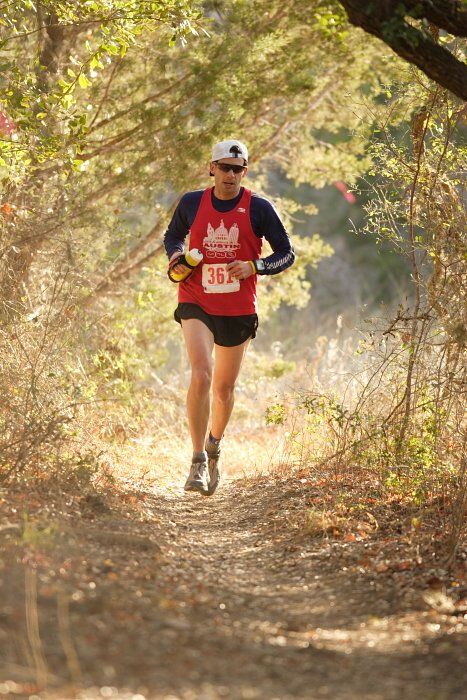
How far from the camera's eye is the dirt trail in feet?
10.2

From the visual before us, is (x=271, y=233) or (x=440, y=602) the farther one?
(x=271, y=233)

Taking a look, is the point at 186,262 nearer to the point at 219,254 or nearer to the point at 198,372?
the point at 219,254

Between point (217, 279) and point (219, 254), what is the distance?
158 millimetres

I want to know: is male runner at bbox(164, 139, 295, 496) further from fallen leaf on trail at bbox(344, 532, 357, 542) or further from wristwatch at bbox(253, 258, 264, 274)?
fallen leaf on trail at bbox(344, 532, 357, 542)

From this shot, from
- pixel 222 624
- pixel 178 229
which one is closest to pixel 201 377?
pixel 178 229

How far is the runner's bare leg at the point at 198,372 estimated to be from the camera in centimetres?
628

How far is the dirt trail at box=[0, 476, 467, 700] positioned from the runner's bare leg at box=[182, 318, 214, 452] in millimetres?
1118

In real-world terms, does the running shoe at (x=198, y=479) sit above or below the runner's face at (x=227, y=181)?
below

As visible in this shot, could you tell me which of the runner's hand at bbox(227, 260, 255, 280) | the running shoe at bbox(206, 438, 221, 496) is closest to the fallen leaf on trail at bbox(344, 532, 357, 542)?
the running shoe at bbox(206, 438, 221, 496)

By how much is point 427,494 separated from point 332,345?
3.50m

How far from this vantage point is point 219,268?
20.8ft

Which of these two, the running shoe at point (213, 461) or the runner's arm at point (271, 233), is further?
the running shoe at point (213, 461)

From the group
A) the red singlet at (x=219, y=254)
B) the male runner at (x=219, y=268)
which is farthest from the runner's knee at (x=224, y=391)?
the red singlet at (x=219, y=254)

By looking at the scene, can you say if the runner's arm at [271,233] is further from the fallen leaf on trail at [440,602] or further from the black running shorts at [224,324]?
the fallen leaf on trail at [440,602]
